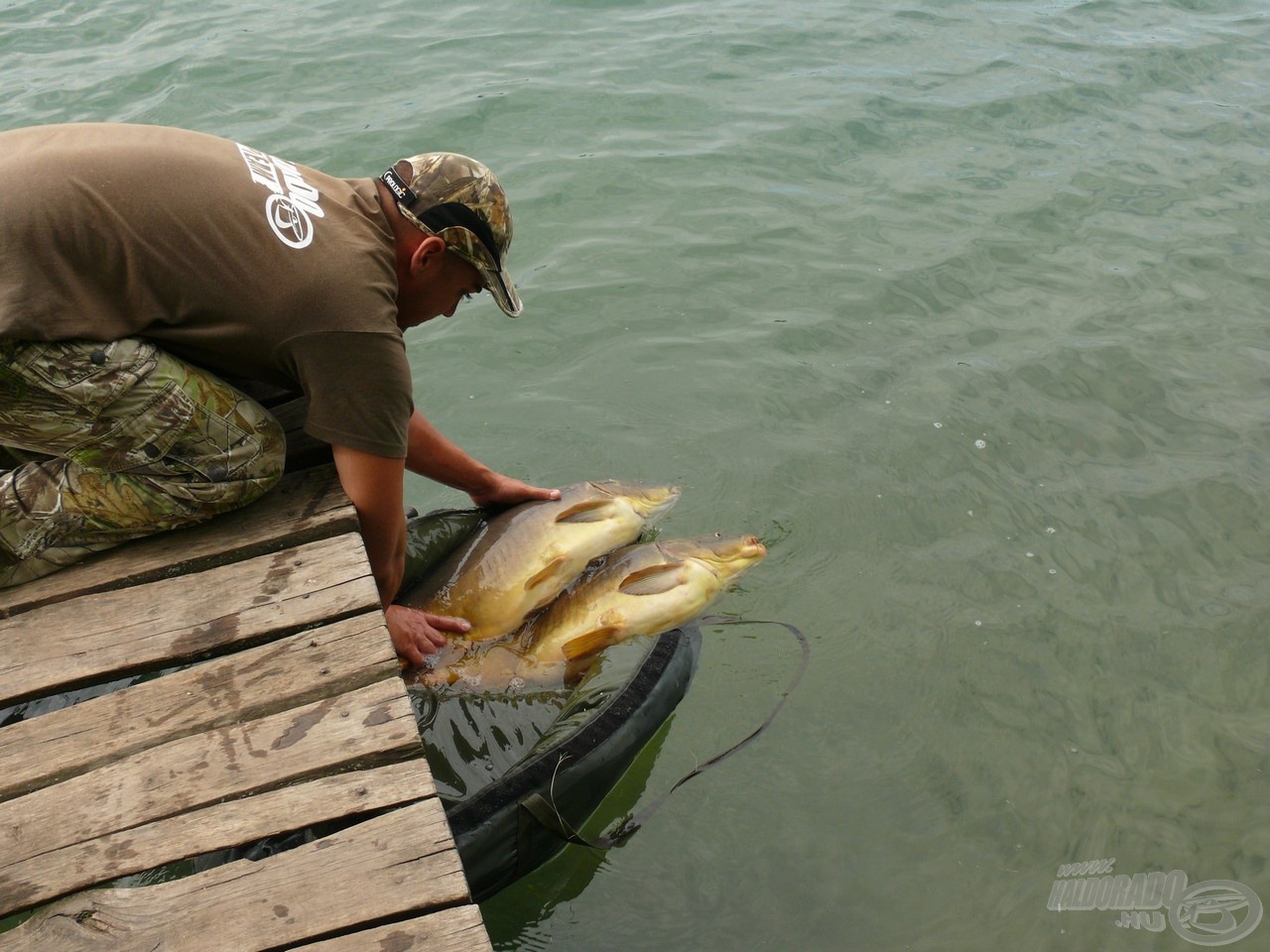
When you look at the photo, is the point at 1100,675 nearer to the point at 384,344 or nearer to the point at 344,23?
the point at 384,344

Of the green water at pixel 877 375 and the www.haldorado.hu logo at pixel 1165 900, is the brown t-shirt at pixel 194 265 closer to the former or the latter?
the green water at pixel 877 375

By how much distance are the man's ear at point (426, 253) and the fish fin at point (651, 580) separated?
144 centimetres

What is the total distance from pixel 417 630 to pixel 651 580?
0.91 meters

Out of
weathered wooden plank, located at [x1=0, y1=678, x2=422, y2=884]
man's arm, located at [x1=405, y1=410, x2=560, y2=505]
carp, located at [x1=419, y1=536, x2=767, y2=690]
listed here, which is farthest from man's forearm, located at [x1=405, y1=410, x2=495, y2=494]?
weathered wooden plank, located at [x1=0, y1=678, x2=422, y2=884]

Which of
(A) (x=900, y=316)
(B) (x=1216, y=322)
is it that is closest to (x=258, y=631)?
(A) (x=900, y=316)

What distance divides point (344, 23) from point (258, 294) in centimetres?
905

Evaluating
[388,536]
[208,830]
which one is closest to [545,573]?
[388,536]

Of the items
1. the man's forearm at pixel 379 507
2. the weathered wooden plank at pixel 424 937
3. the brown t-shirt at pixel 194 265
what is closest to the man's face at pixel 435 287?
the brown t-shirt at pixel 194 265

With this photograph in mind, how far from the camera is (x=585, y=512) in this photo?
4.54 m

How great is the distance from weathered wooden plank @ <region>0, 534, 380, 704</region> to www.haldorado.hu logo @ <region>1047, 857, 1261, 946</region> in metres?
2.62

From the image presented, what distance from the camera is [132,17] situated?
1120cm

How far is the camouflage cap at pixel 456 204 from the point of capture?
337 cm

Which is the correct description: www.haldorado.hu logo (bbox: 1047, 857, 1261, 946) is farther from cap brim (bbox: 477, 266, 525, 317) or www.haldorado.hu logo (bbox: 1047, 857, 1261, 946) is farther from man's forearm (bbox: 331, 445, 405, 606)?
cap brim (bbox: 477, 266, 525, 317)

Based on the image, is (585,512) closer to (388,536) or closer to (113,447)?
(388,536)
